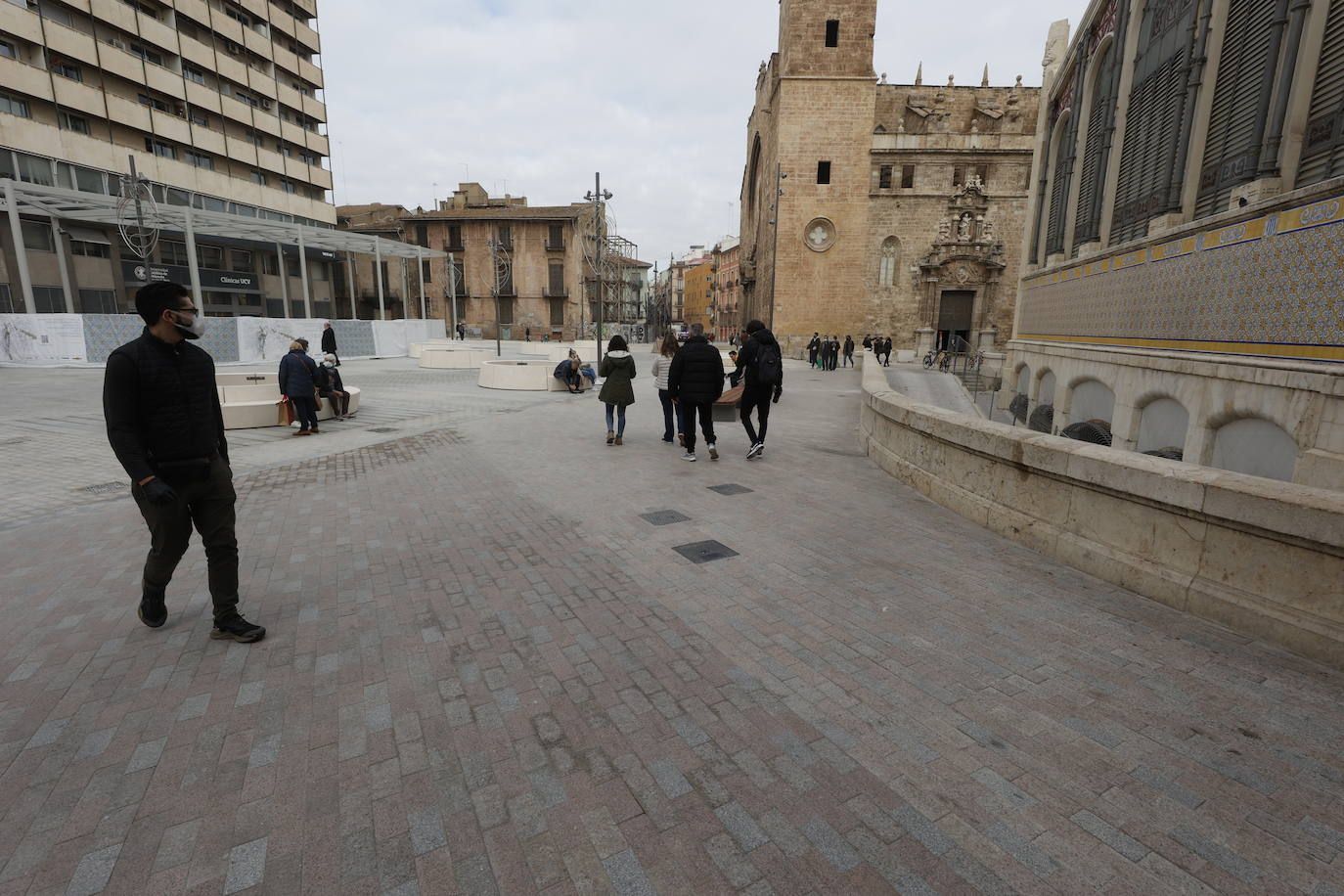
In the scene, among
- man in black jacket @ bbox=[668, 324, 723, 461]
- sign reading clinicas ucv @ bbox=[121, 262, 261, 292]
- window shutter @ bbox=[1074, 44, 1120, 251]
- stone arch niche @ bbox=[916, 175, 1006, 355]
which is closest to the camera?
man in black jacket @ bbox=[668, 324, 723, 461]

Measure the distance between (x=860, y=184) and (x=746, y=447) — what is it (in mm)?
31353

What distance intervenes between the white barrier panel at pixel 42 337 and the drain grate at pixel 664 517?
78.4 feet

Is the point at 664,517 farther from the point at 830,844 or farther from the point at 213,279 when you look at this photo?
the point at 213,279

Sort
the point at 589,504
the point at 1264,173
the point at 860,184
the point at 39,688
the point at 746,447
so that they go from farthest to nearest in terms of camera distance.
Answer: the point at 860,184, the point at 746,447, the point at 1264,173, the point at 589,504, the point at 39,688

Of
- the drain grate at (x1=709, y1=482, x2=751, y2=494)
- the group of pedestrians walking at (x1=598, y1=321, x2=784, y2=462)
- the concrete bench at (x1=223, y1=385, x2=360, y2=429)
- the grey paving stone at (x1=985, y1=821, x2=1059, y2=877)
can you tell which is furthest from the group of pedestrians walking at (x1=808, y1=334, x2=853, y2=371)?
the grey paving stone at (x1=985, y1=821, x2=1059, y2=877)

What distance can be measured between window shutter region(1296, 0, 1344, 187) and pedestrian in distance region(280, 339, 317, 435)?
12.7 metres

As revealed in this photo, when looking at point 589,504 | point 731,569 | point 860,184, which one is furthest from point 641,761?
point 860,184

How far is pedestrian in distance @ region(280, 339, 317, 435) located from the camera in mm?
9477

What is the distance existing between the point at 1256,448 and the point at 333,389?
1314 cm

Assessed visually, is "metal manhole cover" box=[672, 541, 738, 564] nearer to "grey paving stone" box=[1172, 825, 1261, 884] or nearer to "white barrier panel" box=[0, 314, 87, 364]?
"grey paving stone" box=[1172, 825, 1261, 884]

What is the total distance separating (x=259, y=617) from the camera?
3645 mm

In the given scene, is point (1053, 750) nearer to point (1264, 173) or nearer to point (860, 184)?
point (1264, 173)

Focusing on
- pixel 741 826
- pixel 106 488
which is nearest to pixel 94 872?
pixel 741 826

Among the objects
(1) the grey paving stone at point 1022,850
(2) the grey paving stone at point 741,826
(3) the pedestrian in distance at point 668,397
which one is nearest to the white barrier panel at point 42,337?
(3) the pedestrian in distance at point 668,397
